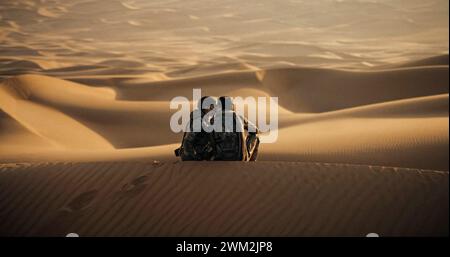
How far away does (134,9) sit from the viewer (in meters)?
57.4

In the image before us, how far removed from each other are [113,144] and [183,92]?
7693 mm

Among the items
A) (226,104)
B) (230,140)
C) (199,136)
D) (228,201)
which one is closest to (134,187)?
(199,136)

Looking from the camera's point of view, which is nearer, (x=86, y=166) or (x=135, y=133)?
(x=86, y=166)

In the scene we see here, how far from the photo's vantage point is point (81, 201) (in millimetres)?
7715

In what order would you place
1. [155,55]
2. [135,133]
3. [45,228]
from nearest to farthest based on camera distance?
[45,228], [135,133], [155,55]

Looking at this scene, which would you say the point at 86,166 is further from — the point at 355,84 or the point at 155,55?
the point at 155,55

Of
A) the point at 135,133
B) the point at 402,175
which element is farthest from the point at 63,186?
the point at 135,133

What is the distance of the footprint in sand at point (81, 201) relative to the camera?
7602 mm

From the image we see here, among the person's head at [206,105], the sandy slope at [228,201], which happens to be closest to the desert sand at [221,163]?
the sandy slope at [228,201]

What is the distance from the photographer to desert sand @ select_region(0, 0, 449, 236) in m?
7.11

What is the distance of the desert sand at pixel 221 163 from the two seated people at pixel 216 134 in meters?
0.19

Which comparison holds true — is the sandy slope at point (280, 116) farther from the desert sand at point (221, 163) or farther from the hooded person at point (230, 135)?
the hooded person at point (230, 135)
